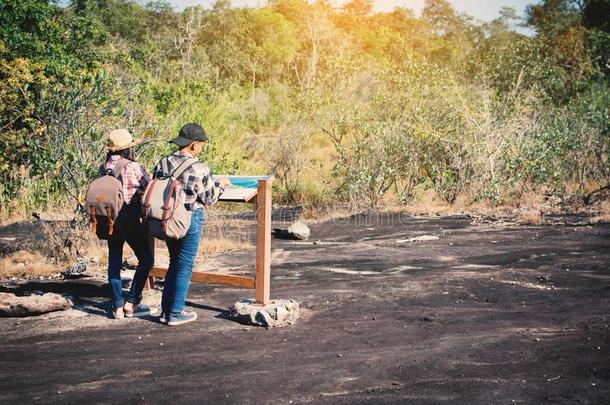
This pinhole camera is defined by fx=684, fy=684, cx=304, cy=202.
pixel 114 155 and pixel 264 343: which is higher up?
pixel 114 155

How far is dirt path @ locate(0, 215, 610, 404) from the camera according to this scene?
4.63 meters

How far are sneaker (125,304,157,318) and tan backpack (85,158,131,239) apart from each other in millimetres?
890

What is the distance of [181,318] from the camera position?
635cm

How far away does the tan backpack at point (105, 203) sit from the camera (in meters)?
6.11

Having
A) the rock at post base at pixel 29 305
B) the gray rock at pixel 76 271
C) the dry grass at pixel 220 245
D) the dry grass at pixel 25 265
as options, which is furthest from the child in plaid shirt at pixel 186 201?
the dry grass at pixel 220 245

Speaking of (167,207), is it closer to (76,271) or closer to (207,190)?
(207,190)

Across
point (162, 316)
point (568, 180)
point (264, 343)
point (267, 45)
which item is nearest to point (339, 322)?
point (264, 343)

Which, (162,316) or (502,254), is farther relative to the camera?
(502,254)

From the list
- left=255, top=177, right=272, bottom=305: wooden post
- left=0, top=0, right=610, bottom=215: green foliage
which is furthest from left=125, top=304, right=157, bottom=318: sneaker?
left=0, top=0, right=610, bottom=215: green foliage

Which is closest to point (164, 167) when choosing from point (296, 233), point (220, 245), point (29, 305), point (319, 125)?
point (29, 305)

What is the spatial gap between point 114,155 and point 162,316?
5.14 ft

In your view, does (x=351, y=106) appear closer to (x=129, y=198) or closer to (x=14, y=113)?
(x=14, y=113)

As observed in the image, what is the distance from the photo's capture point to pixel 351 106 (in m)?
16.6

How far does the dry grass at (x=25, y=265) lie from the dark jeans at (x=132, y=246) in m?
2.79
